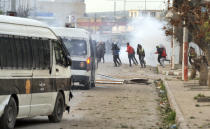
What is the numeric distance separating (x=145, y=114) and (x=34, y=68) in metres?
4.86

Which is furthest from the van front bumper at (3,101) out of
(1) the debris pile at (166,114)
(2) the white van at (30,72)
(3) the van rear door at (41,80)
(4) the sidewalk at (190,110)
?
(1) the debris pile at (166,114)

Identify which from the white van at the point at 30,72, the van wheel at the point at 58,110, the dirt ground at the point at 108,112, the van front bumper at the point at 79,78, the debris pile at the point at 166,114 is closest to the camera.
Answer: the white van at the point at 30,72

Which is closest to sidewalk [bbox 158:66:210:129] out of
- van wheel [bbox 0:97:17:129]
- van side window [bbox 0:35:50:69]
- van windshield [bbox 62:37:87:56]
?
van side window [bbox 0:35:50:69]

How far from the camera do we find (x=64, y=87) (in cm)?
1544

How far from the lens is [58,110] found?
1509 cm

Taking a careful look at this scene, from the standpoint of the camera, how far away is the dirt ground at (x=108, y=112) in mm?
14367

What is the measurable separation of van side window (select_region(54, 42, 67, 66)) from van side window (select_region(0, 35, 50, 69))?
57 centimetres

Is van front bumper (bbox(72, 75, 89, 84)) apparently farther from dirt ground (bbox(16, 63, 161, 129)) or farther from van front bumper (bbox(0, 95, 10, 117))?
van front bumper (bbox(0, 95, 10, 117))

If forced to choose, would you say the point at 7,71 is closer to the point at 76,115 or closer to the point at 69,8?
the point at 76,115

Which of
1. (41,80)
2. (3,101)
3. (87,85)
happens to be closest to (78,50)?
(87,85)

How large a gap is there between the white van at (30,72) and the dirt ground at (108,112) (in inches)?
19.9

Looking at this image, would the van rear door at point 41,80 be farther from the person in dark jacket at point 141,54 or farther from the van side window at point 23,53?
the person in dark jacket at point 141,54

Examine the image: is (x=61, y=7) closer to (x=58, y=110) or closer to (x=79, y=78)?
(x=79, y=78)

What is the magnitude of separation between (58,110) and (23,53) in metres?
2.35
